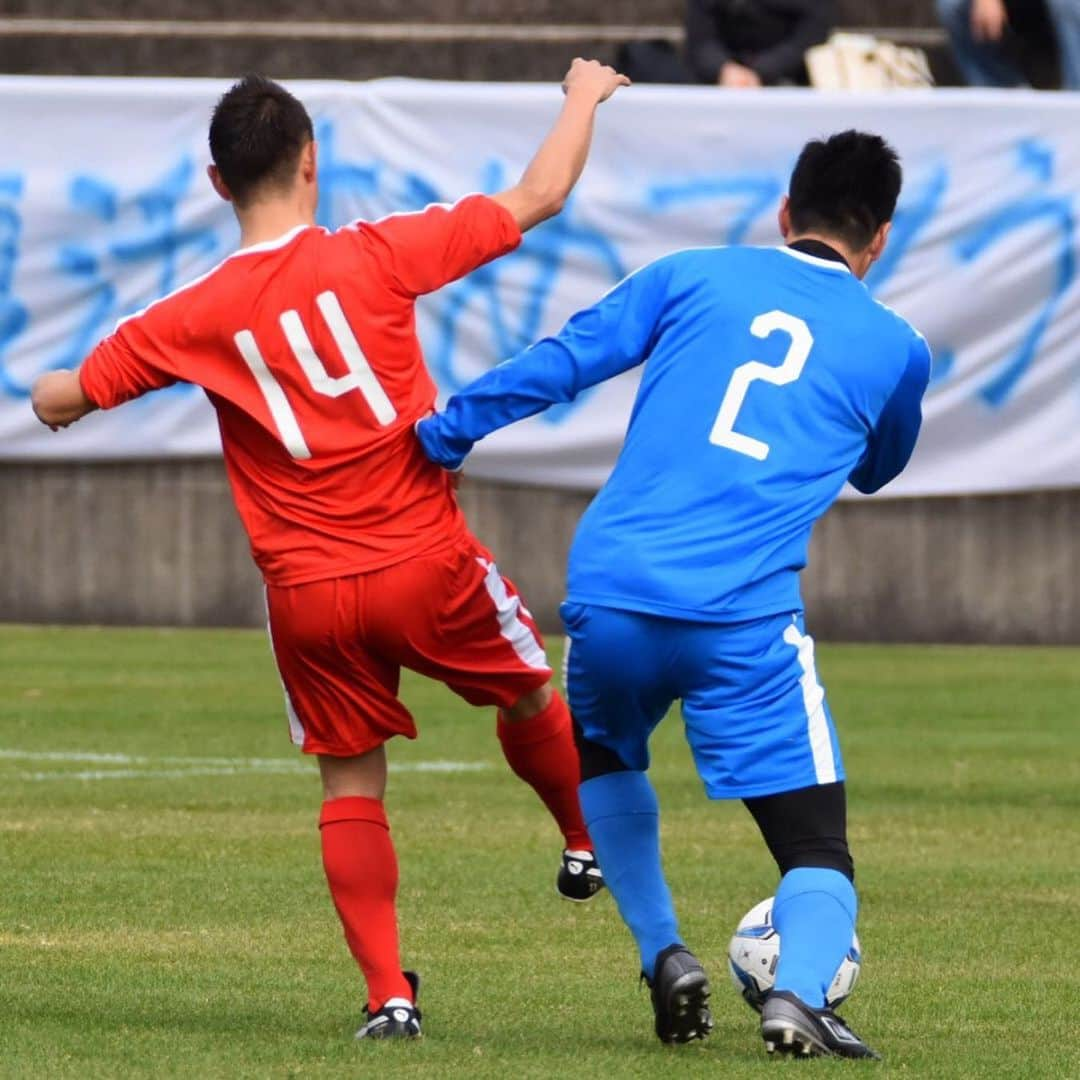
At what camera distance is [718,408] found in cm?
Answer: 524

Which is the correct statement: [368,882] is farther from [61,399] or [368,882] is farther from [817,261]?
[817,261]

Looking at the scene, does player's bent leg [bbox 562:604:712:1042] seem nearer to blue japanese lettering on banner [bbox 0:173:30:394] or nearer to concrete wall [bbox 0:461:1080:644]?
concrete wall [bbox 0:461:1080:644]

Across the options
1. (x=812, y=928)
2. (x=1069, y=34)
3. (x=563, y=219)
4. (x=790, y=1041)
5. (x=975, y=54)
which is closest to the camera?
(x=790, y=1041)

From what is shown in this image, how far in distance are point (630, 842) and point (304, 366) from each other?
1.12 metres

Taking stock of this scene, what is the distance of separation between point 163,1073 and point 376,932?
2.01 ft

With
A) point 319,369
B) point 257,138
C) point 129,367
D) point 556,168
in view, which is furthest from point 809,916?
point 257,138

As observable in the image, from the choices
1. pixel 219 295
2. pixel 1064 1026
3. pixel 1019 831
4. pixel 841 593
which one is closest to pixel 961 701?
pixel 841 593

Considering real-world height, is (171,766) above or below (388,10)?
below

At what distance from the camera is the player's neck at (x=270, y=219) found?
217 inches

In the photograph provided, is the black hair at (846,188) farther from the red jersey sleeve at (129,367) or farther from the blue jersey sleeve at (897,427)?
the red jersey sleeve at (129,367)

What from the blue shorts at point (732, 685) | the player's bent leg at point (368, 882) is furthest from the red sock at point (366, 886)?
the blue shorts at point (732, 685)

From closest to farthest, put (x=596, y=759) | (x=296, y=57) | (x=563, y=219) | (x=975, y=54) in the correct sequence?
(x=596, y=759) → (x=563, y=219) → (x=975, y=54) → (x=296, y=57)

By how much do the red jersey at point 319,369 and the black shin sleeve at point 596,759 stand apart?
475mm

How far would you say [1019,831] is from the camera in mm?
9141
